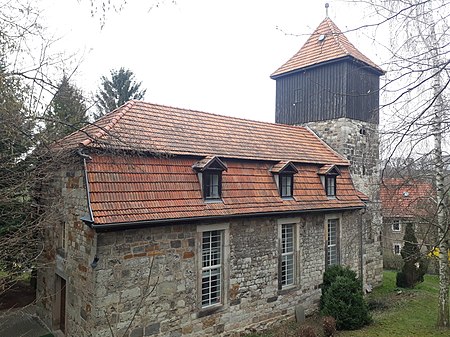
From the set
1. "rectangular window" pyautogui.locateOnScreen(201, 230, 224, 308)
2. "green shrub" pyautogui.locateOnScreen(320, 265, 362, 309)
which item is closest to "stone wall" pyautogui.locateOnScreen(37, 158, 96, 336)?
"rectangular window" pyautogui.locateOnScreen(201, 230, 224, 308)

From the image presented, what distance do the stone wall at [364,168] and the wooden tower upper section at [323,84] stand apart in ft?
1.30

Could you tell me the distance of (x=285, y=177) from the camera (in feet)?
34.7

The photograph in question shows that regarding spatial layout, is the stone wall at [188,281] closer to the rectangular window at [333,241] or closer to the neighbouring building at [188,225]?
the neighbouring building at [188,225]

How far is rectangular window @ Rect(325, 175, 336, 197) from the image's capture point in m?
11.9

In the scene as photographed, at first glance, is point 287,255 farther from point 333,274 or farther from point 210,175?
point 210,175

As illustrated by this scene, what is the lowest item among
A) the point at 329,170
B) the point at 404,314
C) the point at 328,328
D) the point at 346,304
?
the point at 404,314

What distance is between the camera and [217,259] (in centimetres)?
879

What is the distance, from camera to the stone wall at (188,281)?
6934 millimetres

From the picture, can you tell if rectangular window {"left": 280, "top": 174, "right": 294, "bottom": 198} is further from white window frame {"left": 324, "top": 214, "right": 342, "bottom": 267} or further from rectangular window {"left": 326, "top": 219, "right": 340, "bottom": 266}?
rectangular window {"left": 326, "top": 219, "right": 340, "bottom": 266}

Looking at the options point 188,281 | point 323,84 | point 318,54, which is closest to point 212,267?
point 188,281

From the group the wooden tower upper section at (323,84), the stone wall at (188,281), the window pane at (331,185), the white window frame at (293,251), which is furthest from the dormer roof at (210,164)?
the wooden tower upper section at (323,84)

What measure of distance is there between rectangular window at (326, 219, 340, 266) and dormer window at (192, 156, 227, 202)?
519 cm

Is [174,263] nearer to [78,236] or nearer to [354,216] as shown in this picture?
[78,236]

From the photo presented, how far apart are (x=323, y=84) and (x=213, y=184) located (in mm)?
8214
